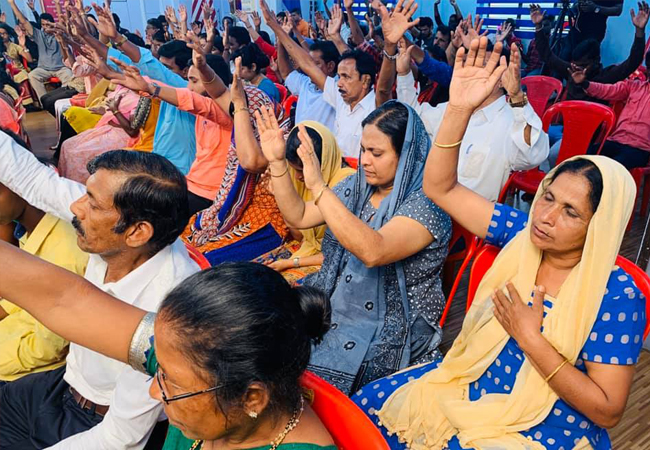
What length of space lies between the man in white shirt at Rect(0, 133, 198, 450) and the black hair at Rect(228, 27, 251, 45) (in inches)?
171

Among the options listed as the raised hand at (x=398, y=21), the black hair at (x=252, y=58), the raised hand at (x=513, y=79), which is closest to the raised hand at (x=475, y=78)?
the raised hand at (x=513, y=79)

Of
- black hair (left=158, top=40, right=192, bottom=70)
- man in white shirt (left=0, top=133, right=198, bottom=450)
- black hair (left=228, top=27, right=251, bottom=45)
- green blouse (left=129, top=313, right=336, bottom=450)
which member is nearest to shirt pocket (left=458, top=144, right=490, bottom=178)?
man in white shirt (left=0, top=133, right=198, bottom=450)

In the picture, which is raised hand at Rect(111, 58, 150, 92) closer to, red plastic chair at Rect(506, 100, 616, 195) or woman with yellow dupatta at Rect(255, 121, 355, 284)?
woman with yellow dupatta at Rect(255, 121, 355, 284)

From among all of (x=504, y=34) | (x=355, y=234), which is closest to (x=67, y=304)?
(x=355, y=234)

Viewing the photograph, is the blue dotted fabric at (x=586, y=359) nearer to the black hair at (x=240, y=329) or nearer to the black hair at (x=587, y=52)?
the black hair at (x=240, y=329)

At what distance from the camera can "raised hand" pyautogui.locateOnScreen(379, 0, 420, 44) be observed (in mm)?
2586

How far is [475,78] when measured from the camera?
4.78 feet

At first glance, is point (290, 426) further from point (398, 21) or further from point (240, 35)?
point (240, 35)

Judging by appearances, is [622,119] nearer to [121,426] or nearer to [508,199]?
[508,199]

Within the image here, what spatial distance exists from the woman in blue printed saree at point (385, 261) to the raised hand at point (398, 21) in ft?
3.65

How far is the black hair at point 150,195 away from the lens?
1.31 m

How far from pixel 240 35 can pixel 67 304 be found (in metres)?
4.98

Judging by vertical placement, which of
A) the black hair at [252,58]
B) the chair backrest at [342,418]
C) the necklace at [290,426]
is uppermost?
the necklace at [290,426]

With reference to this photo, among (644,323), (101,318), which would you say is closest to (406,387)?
(644,323)
